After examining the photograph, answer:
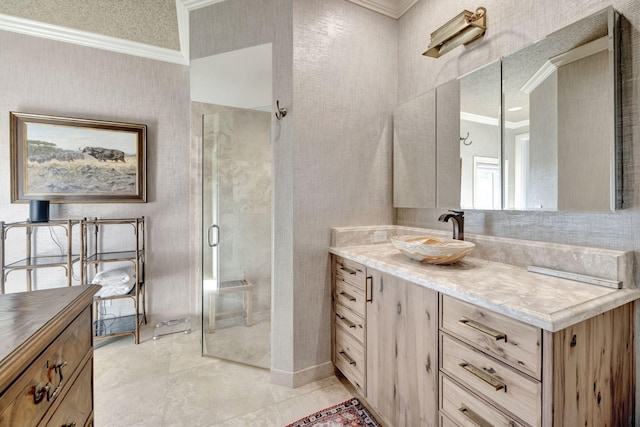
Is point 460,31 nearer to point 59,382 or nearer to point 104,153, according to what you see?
point 59,382

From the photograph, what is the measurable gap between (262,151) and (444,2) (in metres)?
1.62

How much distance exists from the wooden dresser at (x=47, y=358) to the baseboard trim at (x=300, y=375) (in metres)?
1.06

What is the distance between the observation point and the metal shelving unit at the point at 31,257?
2.21 metres

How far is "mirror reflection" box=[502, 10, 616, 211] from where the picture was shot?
116 centimetres

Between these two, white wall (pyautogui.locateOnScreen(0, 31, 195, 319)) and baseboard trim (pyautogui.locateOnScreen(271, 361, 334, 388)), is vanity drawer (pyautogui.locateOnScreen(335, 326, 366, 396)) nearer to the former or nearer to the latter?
baseboard trim (pyautogui.locateOnScreen(271, 361, 334, 388))

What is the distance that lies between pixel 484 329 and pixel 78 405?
56.8 inches

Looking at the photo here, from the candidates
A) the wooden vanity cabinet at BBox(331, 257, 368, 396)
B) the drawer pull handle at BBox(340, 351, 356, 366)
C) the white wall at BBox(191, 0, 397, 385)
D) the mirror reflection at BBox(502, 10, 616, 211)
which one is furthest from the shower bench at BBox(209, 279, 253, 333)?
the mirror reflection at BBox(502, 10, 616, 211)

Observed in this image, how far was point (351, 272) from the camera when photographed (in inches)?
70.8

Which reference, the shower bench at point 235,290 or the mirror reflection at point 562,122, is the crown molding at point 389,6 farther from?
the shower bench at point 235,290

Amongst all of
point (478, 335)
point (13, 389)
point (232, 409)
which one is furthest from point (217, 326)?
point (478, 335)

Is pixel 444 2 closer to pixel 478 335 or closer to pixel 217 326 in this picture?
pixel 478 335

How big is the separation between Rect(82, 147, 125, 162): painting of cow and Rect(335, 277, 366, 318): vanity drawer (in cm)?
235

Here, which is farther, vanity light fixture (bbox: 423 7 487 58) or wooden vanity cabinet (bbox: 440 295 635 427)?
vanity light fixture (bbox: 423 7 487 58)

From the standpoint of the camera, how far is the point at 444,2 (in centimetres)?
189
